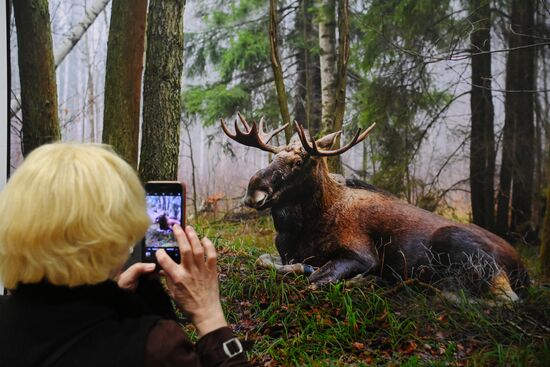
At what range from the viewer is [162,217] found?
72.2 inches

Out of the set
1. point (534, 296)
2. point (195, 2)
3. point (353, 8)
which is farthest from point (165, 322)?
point (195, 2)

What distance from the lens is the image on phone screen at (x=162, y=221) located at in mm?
1784

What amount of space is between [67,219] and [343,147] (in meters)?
1.25

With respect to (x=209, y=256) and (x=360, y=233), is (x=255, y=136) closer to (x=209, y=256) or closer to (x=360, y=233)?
(x=360, y=233)

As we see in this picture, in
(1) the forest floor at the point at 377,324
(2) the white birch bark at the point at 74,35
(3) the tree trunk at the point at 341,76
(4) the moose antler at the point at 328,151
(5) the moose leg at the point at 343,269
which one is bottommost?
(1) the forest floor at the point at 377,324

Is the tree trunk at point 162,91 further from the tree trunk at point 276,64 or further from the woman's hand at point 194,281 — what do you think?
the woman's hand at point 194,281

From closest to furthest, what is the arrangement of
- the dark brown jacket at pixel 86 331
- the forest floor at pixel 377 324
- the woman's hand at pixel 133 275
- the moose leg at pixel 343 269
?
1. the dark brown jacket at pixel 86 331
2. the woman's hand at pixel 133 275
3. the forest floor at pixel 377 324
4. the moose leg at pixel 343 269

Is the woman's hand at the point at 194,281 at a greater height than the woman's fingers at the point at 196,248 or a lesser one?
lesser

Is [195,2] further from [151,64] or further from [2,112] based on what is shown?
[2,112]

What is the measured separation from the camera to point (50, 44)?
2775 mm

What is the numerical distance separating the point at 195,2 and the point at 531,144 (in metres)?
1.40

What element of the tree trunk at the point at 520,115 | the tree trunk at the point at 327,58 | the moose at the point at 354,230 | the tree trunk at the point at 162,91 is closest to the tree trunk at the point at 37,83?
the tree trunk at the point at 162,91

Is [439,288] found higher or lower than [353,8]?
lower

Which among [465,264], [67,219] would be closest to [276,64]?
[465,264]
